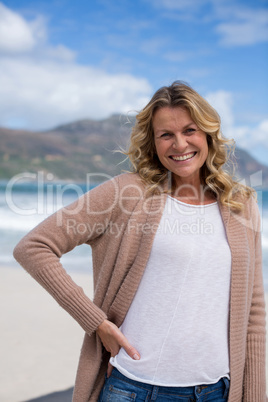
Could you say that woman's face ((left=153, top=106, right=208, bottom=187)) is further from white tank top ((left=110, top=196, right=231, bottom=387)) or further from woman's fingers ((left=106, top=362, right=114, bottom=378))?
woman's fingers ((left=106, top=362, right=114, bottom=378))

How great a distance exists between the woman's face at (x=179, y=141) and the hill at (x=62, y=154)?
4341 centimetres

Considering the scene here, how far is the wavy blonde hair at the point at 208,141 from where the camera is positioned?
5.25ft

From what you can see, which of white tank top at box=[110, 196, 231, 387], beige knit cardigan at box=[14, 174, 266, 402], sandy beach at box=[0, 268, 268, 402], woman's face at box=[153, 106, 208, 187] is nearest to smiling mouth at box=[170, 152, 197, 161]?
woman's face at box=[153, 106, 208, 187]

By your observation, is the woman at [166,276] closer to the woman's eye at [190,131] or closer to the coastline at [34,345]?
the woman's eye at [190,131]

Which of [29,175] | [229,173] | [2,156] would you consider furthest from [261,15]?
[229,173]

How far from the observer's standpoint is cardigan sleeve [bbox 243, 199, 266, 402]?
5.36 ft

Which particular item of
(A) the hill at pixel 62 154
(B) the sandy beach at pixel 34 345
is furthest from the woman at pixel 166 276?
(A) the hill at pixel 62 154

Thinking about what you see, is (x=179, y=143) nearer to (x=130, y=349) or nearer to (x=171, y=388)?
(x=130, y=349)

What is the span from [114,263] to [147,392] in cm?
45

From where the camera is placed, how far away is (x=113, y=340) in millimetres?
1500

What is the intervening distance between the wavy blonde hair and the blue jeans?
67cm

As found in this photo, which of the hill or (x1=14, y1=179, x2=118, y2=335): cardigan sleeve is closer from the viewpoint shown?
(x1=14, y1=179, x2=118, y2=335): cardigan sleeve

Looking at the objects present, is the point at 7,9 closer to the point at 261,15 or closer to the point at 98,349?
the point at 261,15

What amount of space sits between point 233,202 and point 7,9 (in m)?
67.4
